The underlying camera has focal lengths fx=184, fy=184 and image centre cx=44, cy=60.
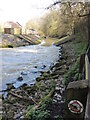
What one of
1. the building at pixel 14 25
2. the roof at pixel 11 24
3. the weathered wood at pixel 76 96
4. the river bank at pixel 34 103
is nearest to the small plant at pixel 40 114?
the river bank at pixel 34 103

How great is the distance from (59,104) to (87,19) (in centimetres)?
453

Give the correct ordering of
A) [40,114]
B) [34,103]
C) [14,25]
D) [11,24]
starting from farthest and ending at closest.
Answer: [14,25]
[11,24]
[34,103]
[40,114]

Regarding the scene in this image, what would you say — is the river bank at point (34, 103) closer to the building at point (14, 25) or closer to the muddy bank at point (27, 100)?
the muddy bank at point (27, 100)

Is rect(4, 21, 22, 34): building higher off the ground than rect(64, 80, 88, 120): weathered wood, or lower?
higher

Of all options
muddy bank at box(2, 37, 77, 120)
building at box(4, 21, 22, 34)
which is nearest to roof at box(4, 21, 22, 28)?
building at box(4, 21, 22, 34)

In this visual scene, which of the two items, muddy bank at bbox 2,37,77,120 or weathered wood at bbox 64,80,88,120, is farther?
muddy bank at bbox 2,37,77,120

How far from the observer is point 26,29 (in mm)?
32375

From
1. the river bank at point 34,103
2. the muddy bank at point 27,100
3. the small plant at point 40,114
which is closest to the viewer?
the small plant at point 40,114

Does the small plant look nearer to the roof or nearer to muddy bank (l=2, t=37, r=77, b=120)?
muddy bank (l=2, t=37, r=77, b=120)

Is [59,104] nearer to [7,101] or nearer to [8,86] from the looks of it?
[7,101]

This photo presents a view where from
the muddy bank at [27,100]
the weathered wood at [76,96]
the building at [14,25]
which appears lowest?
the muddy bank at [27,100]

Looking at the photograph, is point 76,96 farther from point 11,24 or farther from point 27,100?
point 11,24

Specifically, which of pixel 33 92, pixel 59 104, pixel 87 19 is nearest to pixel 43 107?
pixel 59 104

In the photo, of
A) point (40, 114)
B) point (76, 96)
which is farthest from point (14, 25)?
point (76, 96)
